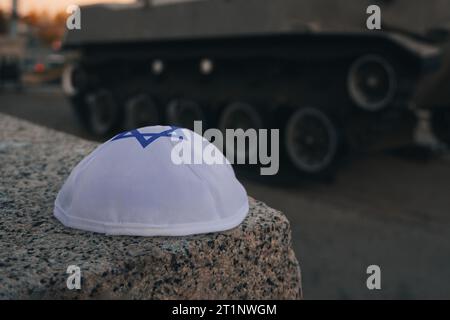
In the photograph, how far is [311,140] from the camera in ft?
24.1

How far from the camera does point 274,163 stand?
8.02m

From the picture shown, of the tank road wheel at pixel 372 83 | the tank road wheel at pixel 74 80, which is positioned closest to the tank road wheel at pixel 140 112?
the tank road wheel at pixel 74 80

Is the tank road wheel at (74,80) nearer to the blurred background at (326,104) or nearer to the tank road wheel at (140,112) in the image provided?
the blurred background at (326,104)

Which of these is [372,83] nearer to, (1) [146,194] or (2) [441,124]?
(2) [441,124]

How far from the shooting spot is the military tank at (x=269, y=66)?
6.70m

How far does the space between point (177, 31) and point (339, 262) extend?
5.73 meters

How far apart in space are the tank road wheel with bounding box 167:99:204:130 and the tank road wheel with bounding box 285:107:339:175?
237 centimetres

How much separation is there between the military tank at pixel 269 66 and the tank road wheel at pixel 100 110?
3cm

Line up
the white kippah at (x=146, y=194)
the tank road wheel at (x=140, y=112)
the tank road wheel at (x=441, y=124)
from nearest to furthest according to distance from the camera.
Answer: the white kippah at (x=146, y=194) < the tank road wheel at (x=441, y=124) < the tank road wheel at (x=140, y=112)

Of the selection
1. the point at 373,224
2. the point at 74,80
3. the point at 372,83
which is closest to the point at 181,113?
the point at 74,80

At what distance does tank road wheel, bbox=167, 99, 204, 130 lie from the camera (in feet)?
31.9

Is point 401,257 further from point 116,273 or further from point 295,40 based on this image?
point 295,40

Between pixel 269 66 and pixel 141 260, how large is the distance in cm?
676
